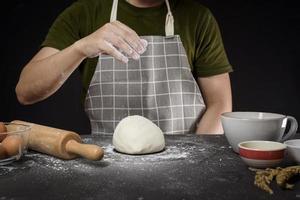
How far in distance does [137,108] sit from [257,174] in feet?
2.77

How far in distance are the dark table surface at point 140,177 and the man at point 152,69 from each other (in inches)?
21.2

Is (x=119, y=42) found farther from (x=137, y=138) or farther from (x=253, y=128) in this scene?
(x=253, y=128)

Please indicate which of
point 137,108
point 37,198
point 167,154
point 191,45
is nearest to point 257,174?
point 167,154

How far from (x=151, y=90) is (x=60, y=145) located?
704 millimetres

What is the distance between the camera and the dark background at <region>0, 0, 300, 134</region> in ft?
7.97

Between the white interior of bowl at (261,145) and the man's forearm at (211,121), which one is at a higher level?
the white interior of bowl at (261,145)

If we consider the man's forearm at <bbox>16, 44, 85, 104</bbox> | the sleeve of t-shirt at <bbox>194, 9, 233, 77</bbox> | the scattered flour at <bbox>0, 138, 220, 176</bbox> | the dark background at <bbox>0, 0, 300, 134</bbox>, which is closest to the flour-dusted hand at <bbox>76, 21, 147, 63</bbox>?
the man's forearm at <bbox>16, 44, 85, 104</bbox>

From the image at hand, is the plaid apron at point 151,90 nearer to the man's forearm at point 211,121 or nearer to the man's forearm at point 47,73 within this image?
the man's forearm at point 211,121

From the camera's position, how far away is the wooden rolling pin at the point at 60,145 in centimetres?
100

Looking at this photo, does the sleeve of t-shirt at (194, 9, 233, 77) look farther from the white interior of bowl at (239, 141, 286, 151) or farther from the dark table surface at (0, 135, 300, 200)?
the white interior of bowl at (239, 141, 286, 151)

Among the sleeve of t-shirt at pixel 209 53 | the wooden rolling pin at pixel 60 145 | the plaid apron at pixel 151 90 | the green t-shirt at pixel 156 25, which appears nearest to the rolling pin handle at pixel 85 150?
the wooden rolling pin at pixel 60 145

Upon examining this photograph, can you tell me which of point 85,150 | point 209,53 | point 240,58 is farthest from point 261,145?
point 240,58

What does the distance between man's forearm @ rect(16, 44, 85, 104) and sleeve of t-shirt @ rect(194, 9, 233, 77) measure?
55cm

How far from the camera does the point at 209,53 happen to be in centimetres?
182
